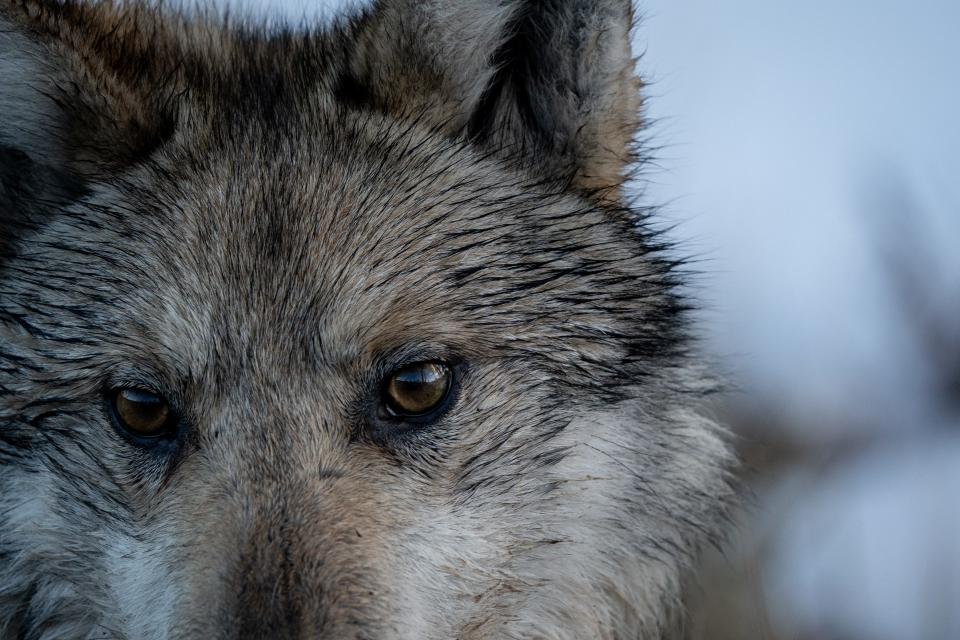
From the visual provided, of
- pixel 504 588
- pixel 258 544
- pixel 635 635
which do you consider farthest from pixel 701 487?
pixel 258 544

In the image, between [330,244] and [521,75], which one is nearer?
[330,244]

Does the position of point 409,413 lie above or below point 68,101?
below

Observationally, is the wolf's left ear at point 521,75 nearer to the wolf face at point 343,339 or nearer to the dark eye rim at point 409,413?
the wolf face at point 343,339

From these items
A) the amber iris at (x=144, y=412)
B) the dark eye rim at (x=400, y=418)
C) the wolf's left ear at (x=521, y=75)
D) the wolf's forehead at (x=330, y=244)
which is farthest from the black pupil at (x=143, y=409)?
the wolf's left ear at (x=521, y=75)

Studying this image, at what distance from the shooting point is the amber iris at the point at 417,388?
3320mm

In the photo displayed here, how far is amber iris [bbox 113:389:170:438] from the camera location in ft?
11.0

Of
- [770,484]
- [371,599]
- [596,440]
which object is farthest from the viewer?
[770,484]

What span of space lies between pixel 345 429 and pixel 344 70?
1.47 meters

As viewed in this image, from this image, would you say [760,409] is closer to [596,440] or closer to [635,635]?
[635,635]

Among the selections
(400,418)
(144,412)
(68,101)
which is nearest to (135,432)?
(144,412)

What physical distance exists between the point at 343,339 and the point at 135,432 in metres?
0.81

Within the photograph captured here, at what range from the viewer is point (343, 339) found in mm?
3262

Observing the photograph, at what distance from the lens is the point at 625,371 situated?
369cm

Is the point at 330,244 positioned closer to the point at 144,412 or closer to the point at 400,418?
the point at 400,418
